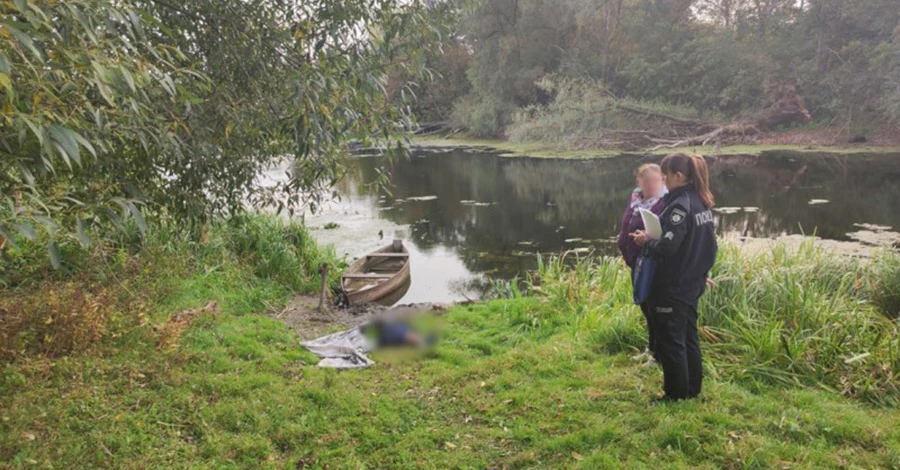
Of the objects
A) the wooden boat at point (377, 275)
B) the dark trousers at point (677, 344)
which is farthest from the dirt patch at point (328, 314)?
the dark trousers at point (677, 344)

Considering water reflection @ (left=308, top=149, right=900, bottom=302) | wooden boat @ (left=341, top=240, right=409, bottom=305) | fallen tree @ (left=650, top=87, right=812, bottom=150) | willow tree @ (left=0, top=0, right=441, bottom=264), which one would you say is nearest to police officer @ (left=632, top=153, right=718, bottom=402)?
willow tree @ (left=0, top=0, right=441, bottom=264)

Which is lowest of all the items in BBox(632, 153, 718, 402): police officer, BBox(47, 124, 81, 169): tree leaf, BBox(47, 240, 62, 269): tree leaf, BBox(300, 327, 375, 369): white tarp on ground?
BBox(300, 327, 375, 369): white tarp on ground

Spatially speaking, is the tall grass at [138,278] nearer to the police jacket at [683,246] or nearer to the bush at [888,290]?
the police jacket at [683,246]

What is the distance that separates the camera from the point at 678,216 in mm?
3455

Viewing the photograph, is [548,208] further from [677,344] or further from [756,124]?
[756,124]

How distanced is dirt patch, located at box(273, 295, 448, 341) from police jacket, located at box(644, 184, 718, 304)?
404 centimetres

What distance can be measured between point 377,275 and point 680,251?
660 centimetres

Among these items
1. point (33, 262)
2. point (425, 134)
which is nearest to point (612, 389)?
point (33, 262)

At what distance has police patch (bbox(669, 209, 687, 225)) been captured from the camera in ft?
11.3

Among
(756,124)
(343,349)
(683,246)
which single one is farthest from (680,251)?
(756,124)

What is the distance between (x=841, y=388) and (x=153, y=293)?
6162mm

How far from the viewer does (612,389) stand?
4.19m

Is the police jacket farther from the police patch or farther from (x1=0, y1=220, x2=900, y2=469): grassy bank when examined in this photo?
(x1=0, y1=220, x2=900, y2=469): grassy bank

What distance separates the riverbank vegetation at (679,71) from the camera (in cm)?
2648
